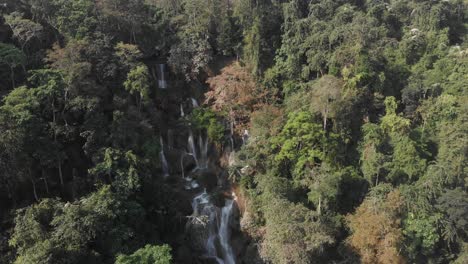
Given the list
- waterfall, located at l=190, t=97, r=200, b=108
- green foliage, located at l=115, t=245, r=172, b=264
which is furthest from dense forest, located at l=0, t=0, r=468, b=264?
waterfall, located at l=190, t=97, r=200, b=108

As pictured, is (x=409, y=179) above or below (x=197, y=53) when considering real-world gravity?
below

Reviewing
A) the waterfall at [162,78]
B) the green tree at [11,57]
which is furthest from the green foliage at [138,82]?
the green tree at [11,57]

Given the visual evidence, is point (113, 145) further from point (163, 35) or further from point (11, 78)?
point (163, 35)

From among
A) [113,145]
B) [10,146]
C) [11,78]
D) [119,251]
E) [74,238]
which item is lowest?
[119,251]

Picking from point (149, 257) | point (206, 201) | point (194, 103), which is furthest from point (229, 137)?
point (149, 257)

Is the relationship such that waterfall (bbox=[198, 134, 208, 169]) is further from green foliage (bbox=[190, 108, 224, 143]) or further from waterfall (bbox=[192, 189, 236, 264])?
waterfall (bbox=[192, 189, 236, 264])

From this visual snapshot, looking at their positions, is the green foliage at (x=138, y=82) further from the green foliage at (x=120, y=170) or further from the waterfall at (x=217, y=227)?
the waterfall at (x=217, y=227)

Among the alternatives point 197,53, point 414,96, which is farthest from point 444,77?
point 197,53
